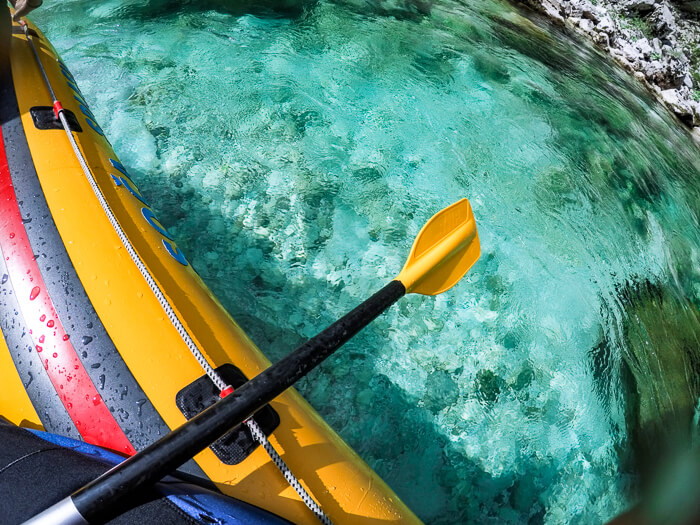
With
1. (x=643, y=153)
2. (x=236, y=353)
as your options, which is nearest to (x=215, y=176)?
(x=236, y=353)

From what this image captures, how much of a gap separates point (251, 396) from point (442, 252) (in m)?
0.96

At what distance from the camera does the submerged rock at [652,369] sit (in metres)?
2.24

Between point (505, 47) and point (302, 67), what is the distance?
2219 mm

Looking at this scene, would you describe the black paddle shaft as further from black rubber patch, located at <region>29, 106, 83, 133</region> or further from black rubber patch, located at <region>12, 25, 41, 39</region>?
black rubber patch, located at <region>12, 25, 41, 39</region>

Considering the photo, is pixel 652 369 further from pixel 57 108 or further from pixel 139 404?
pixel 57 108

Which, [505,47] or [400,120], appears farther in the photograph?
[505,47]

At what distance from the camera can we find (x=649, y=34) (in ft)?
17.7

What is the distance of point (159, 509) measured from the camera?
96 centimetres

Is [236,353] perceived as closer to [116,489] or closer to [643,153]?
[116,489]

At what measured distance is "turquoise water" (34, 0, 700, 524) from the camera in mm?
2000

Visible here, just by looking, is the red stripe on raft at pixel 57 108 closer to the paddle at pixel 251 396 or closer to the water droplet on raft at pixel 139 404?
the water droplet on raft at pixel 139 404

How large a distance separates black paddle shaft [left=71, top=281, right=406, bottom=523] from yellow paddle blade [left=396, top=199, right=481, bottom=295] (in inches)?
16.0

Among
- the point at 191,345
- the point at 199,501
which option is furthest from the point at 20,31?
the point at 199,501

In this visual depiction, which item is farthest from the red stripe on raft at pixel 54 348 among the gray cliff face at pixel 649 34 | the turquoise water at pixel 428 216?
the gray cliff face at pixel 649 34
